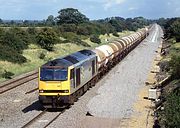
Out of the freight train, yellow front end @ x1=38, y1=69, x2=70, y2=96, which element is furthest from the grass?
yellow front end @ x1=38, y1=69, x2=70, y2=96

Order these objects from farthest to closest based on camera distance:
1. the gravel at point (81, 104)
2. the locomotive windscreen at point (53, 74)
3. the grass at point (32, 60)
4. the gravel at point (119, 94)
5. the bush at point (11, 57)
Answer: the bush at point (11, 57)
the grass at point (32, 60)
the locomotive windscreen at point (53, 74)
the gravel at point (119, 94)
the gravel at point (81, 104)

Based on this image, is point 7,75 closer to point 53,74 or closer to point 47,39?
point 53,74

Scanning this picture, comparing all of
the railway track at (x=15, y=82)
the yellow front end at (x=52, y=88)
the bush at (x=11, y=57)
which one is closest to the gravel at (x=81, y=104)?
the railway track at (x=15, y=82)

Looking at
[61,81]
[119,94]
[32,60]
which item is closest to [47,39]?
[32,60]

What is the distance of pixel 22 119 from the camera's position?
21.4m

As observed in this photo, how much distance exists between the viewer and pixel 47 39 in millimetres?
61125

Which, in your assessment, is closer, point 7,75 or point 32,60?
point 7,75

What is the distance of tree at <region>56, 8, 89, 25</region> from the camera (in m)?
130

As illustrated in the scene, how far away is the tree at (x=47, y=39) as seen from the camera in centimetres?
6093

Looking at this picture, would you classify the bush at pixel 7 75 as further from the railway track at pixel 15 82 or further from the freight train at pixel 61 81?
the freight train at pixel 61 81

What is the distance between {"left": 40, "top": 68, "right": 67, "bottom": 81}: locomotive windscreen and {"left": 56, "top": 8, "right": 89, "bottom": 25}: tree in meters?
107

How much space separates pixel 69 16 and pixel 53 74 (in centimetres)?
10852

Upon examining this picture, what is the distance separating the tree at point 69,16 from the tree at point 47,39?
67467mm

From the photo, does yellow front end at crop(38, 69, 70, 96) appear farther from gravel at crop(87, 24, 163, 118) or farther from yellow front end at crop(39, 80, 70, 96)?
gravel at crop(87, 24, 163, 118)
